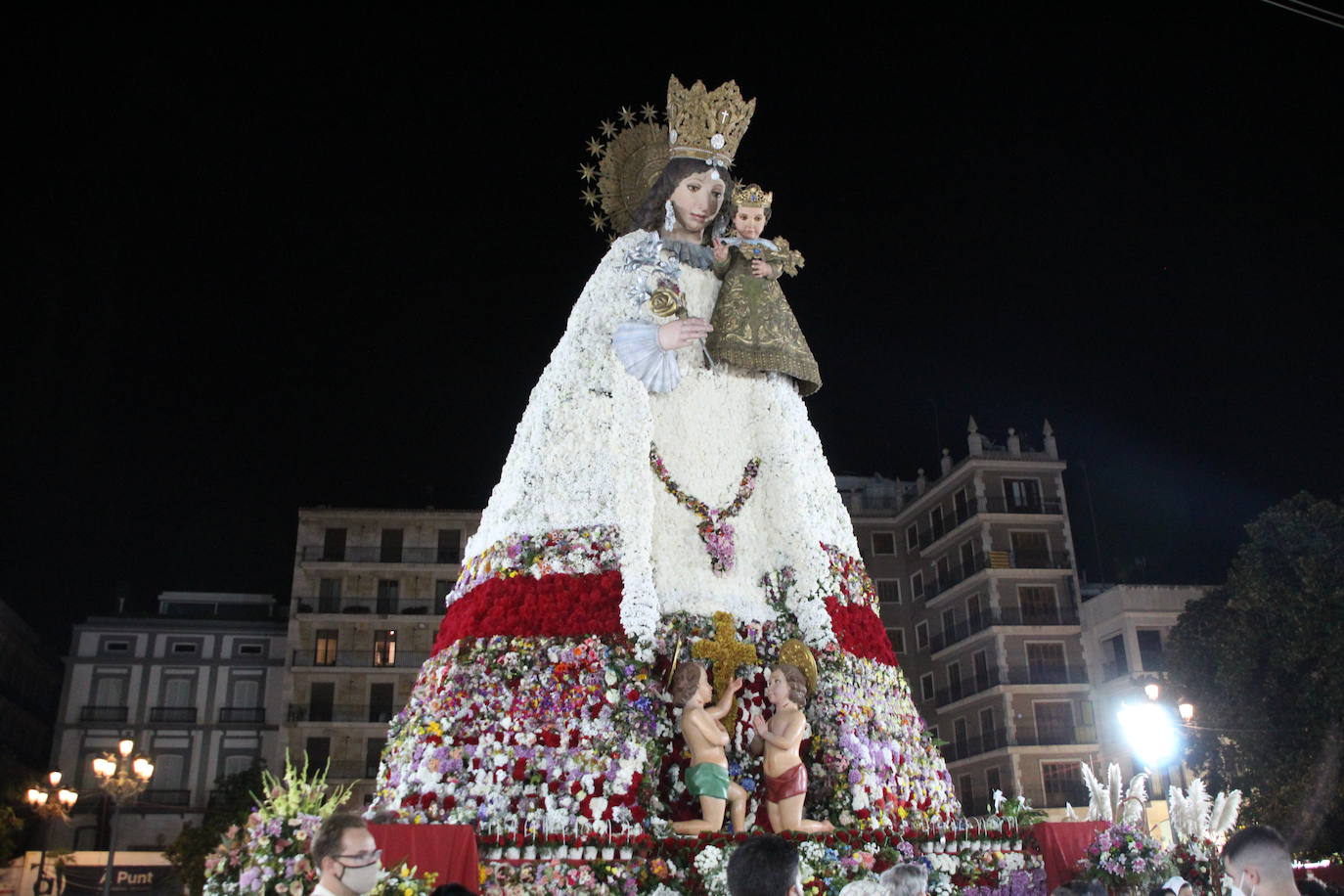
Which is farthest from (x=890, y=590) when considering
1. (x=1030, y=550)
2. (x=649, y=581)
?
(x=649, y=581)

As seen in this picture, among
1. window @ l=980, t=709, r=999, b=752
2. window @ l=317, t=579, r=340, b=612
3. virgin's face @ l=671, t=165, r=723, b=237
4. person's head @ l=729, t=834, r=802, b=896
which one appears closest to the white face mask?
person's head @ l=729, t=834, r=802, b=896

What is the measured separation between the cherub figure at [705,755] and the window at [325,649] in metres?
36.8

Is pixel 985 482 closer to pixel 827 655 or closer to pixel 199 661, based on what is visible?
pixel 199 661

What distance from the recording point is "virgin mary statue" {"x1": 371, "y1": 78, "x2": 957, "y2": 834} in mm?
11594

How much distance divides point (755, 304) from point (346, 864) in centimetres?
992

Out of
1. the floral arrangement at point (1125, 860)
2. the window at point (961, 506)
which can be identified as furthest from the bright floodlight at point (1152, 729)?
the window at point (961, 506)

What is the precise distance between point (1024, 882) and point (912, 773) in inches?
64.4

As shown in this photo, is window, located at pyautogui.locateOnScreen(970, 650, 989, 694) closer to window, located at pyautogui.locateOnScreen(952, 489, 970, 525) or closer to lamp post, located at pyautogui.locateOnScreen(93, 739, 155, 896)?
window, located at pyautogui.locateOnScreen(952, 489, 970, 525)

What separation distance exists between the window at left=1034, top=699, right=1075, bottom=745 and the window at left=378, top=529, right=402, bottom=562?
989 inches

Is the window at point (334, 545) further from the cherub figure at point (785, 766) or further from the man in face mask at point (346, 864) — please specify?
the man in face mask at point (346, 864)

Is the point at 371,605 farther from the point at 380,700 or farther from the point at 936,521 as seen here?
the point at 936,521

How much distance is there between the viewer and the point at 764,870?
5332mm

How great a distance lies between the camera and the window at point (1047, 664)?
43.0 metres

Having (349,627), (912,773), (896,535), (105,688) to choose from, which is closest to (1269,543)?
Answer: (912,773)
